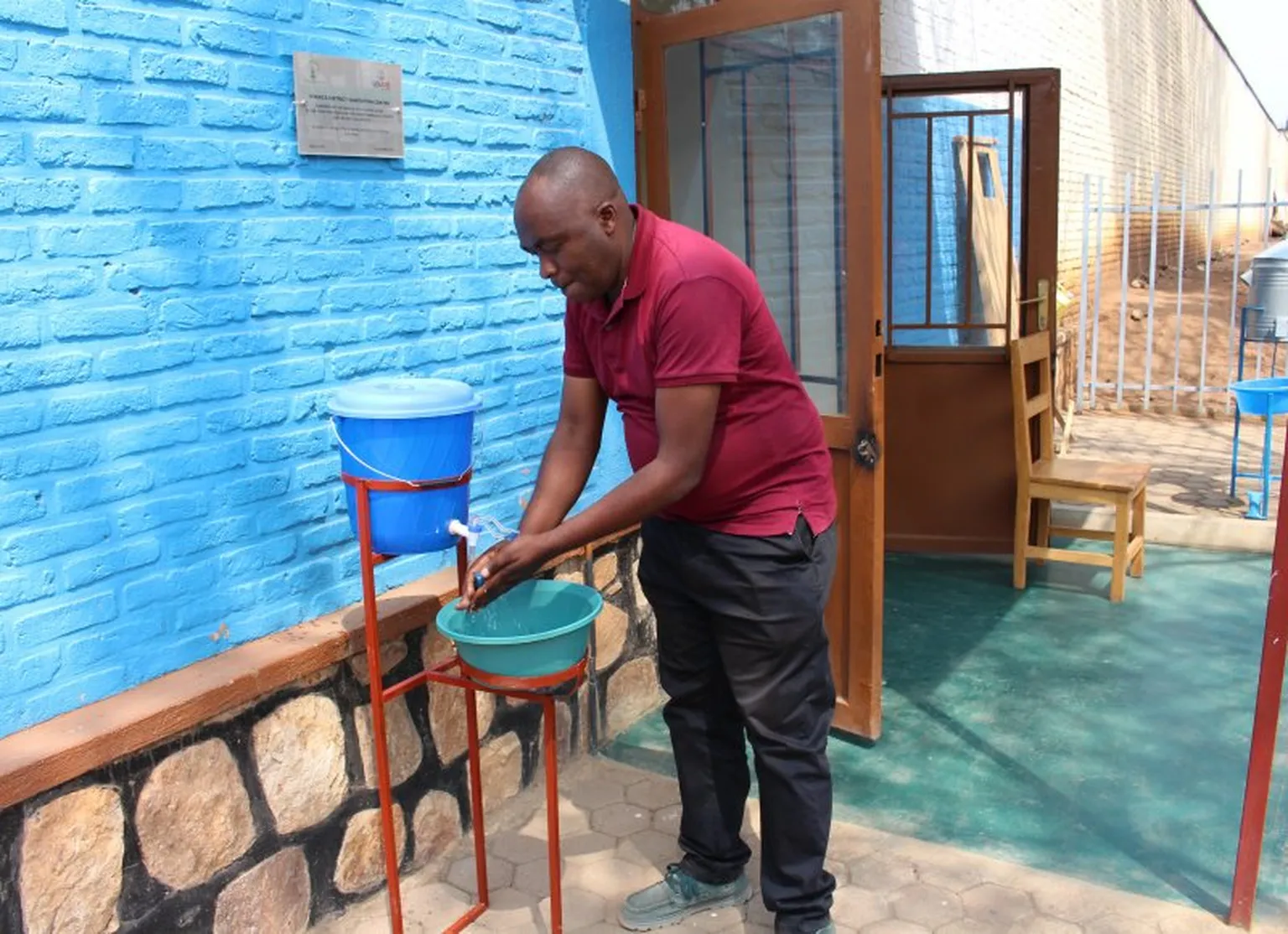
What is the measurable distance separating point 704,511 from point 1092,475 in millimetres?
3361

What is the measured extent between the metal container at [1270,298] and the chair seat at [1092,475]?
7.48ft

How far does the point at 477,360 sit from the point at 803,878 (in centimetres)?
168

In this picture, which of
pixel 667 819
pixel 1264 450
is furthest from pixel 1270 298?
pixel 667 819

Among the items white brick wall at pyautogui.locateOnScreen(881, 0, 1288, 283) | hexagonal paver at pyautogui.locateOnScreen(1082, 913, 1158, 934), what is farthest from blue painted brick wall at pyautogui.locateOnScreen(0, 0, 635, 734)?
white brick wall at pyautogui.locateOnScreen(881, 0, 1288, 283)

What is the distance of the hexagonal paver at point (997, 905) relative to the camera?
2.81m

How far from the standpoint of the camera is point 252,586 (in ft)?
8.97

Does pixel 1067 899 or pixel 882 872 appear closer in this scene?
pixel 1067 899

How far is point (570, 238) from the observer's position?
2.24 m

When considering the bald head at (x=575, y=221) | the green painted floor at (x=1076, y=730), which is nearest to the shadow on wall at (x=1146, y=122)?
the green painted floor at (x=1076, y=730)

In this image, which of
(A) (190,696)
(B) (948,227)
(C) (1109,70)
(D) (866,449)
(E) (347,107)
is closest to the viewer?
(A) (190,696)

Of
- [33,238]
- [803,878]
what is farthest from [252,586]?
[803,878]

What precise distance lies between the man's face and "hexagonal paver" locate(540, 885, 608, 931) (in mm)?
1604

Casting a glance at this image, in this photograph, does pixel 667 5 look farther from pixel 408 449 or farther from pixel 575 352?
pixel 408 449

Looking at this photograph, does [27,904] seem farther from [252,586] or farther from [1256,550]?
[1256,550]
